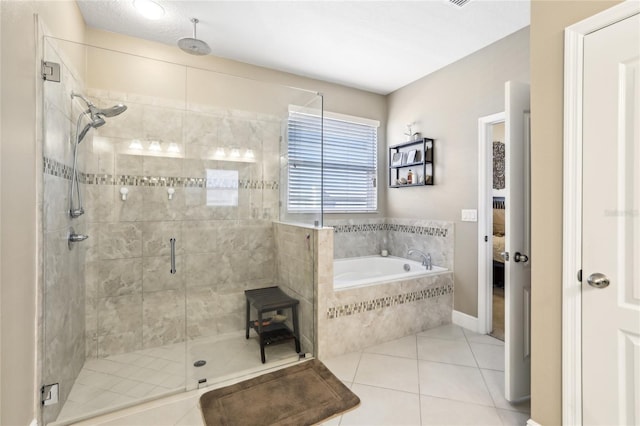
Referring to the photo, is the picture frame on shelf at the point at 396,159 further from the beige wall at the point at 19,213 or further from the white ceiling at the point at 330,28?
the beige wall at the point at 19,213

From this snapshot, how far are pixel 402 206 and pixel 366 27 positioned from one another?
2.13 meters

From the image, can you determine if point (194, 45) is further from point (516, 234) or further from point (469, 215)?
point (469, 215)

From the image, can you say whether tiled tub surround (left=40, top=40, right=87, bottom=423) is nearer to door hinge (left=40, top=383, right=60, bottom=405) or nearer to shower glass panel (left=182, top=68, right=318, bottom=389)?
door hinge (left=40, top=383, right=60, bottom=405)

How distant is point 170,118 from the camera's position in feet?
8.27

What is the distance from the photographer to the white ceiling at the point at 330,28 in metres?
2.29

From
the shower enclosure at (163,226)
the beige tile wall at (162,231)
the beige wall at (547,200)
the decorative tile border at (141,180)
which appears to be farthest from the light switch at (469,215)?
the decorative tile border at (141,180)

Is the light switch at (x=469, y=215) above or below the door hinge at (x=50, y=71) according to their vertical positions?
below

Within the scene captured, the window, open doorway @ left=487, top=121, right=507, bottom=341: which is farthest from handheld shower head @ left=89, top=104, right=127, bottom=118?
open doorway @ left=487, top=121, right=507, bottom=341

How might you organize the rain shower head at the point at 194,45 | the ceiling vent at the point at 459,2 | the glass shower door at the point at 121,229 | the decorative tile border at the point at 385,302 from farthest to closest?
1. the rain shower head at the point at 194,45
2. the decorative tile border at the point at 385,302
3. the ceiling vent at the point at 459,2
4. the glass shower door at the point at 121,229

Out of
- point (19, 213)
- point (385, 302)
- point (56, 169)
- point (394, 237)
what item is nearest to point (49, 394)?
point (19, 213)

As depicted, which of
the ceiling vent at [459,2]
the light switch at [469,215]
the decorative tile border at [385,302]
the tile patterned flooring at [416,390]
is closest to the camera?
the tile patterned flooring at [416,390]
